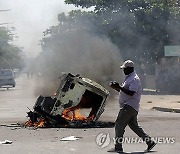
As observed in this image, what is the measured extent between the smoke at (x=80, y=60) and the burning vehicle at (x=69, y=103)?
8.61 meters

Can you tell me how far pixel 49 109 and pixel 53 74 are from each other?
14.2 meters

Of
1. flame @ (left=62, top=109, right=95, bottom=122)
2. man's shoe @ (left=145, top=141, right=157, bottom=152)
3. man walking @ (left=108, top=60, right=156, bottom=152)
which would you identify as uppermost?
man walking @ (left=108, top=60, right=156, bottom=152)

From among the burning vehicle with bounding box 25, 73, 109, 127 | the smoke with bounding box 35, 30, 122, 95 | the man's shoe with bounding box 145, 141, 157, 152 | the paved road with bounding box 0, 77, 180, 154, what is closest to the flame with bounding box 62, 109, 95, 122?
the burning vehicle with bounding box 25, 73, 109, 127

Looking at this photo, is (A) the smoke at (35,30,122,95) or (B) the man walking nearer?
(B) the man walking

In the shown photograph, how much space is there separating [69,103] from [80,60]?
1366cm

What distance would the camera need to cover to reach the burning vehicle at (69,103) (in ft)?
46.2

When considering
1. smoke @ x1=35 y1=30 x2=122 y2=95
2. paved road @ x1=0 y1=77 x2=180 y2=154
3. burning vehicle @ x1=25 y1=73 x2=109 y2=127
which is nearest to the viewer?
paved road @ x1=0 y1=77 x2=180 y2=154

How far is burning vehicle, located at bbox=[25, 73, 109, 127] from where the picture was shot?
46.2 feet

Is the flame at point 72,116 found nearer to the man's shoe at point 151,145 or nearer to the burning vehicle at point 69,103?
the burning vehicle at point 69,103

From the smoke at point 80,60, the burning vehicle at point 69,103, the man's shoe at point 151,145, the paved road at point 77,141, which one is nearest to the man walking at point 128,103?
the man's shoe at point 151,145

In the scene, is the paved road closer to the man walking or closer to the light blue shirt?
the man walking

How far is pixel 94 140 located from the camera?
11.5 m

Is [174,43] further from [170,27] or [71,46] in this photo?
[71,46]

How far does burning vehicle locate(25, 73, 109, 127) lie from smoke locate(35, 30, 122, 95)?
28.3ft
